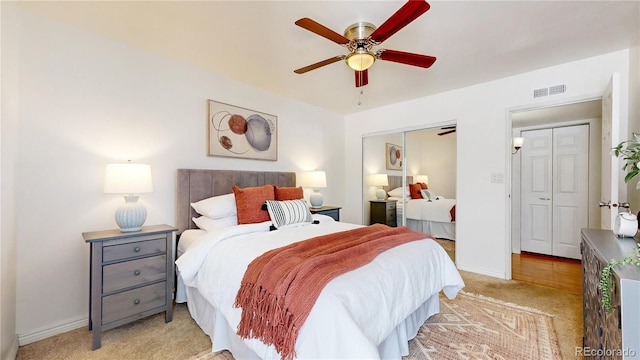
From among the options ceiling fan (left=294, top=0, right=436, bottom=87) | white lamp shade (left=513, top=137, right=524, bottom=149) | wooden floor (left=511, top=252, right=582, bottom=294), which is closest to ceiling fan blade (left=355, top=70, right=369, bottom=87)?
ceiling fan (left=294, top=0, right=436, bottom=87)

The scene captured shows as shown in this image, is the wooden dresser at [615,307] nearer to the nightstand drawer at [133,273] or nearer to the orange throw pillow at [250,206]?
the orange throw pillow at [250,206]

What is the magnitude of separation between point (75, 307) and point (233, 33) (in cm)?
256

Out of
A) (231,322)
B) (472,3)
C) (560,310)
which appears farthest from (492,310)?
(472,3)

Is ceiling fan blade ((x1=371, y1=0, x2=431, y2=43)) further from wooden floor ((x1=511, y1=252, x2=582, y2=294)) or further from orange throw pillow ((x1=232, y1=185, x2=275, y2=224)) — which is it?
wooden floor ((x1=511, y1=252, x2=582, y2=294))

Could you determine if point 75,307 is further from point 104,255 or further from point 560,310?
point 560,310

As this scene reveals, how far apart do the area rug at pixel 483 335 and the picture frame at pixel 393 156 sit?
2.21 m

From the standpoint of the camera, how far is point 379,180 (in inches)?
176

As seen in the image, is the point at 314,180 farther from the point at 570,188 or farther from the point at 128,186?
the point at 570,188

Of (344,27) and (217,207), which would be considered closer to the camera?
(344,27)

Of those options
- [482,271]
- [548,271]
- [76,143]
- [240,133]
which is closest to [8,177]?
[76,143]

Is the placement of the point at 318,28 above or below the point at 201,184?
above

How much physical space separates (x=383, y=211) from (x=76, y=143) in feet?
12.6

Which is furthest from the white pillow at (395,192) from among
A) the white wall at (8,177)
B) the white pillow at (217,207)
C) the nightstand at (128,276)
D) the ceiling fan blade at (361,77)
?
the white wall at (8,177)

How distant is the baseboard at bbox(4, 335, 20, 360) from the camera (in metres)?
1.67
